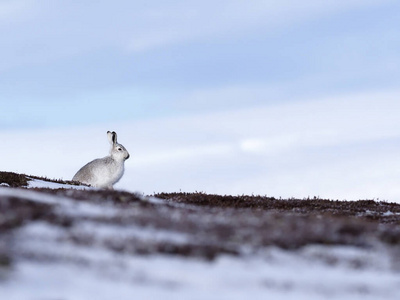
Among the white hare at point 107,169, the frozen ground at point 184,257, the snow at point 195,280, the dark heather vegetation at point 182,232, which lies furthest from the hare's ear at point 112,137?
the snow at point 195,280

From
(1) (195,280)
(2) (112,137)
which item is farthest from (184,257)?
(2) (112,137)

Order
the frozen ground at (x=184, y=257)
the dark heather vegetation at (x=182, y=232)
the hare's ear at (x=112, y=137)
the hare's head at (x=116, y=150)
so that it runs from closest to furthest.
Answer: the frozen ground at (x=184, y=257) < the dark heather vegetation at (x=182, y=232) < the hare's head at (x=116, y=150) < the hare's ear at (x=112, y=137)

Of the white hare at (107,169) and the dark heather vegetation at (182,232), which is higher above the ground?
the white hare at (107,169)

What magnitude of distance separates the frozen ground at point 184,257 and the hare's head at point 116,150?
22758mm

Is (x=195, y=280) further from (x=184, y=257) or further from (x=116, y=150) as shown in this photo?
(x=116, y=150)

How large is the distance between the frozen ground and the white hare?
73.6 feet

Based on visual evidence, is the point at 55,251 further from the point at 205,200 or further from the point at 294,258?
the point at 205,200

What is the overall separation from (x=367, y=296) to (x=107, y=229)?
4199 millimetres

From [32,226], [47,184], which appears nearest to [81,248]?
[32,226]

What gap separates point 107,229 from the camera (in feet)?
34.6

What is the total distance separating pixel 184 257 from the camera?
9.62m

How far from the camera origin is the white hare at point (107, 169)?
112 feet

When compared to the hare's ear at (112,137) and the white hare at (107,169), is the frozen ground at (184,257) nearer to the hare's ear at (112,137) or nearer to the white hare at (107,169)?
the white hare at (107,169)

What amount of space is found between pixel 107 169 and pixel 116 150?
3.92ft
